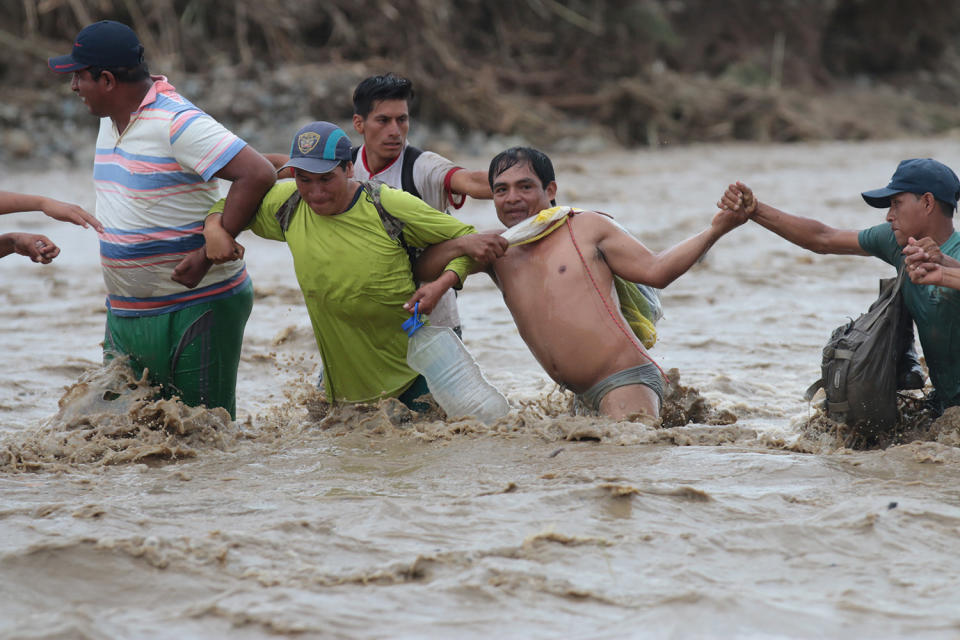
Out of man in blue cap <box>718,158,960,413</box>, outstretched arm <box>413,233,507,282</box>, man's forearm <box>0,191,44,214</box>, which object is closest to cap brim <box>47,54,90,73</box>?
Result: man's forearm <box>0,191,44,214</box>

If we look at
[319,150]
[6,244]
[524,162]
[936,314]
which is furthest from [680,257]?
[6,244]

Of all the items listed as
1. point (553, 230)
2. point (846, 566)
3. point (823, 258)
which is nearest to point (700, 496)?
point (846, 566)

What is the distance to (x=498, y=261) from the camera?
16.2 feet

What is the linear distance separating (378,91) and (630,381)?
1.69 m

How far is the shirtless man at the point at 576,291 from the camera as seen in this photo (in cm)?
474

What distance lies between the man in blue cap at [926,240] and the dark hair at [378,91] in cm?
153

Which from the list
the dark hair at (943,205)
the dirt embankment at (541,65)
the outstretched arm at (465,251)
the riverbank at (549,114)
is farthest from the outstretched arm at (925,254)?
the dirt embankment at (541,65)

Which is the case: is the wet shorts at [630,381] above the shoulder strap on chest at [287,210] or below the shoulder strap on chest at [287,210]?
below

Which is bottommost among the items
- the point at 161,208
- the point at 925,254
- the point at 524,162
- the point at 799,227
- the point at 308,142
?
the point at 925,254

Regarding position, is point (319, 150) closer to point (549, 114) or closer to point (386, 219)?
point (386, 219)

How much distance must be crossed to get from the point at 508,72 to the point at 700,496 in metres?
15.7

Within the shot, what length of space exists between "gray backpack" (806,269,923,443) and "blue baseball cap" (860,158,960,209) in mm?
331

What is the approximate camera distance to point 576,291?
481 centimetres

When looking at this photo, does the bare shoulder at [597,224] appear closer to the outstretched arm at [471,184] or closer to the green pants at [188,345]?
the outstretched arm at [471,184]
